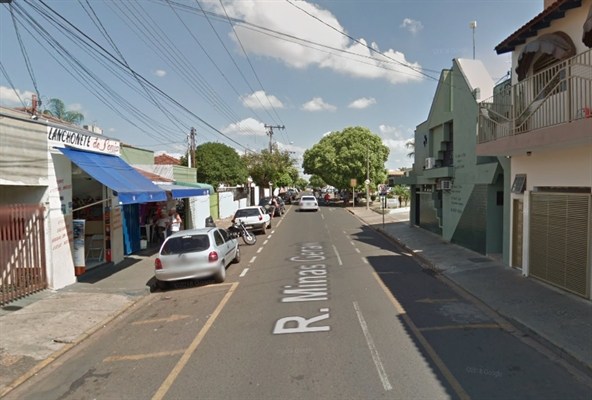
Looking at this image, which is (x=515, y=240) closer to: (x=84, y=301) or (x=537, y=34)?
(x=537, y=34)

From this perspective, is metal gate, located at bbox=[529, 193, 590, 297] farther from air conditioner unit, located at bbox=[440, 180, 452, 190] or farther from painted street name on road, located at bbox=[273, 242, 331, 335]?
air conditioner unit, located at bbox=[440, 180, 452, 190]

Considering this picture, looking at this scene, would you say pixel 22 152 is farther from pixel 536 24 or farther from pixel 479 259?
pixel 479 259

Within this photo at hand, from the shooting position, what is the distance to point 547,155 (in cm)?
807

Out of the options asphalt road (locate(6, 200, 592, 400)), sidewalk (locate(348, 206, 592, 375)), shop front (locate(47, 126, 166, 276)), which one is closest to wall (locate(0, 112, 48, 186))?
shop front (locate(47, 126, 166, 276))

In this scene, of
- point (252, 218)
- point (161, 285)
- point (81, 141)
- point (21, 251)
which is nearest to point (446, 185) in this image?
point (252, 218)

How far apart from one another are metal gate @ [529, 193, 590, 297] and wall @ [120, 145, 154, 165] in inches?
578

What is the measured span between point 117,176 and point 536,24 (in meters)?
11.7

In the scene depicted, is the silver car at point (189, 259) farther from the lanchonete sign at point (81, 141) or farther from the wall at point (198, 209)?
the wall at point (198, 209)

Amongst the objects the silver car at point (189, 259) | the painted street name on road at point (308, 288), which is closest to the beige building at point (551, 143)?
the painted street name on road at point (308, 288)

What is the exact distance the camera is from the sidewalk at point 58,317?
498cm

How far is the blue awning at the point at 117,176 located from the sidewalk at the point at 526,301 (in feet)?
29.0

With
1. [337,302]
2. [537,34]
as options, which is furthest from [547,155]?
[337,302]

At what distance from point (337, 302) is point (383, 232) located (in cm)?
1258

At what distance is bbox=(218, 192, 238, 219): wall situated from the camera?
28.2 metres
